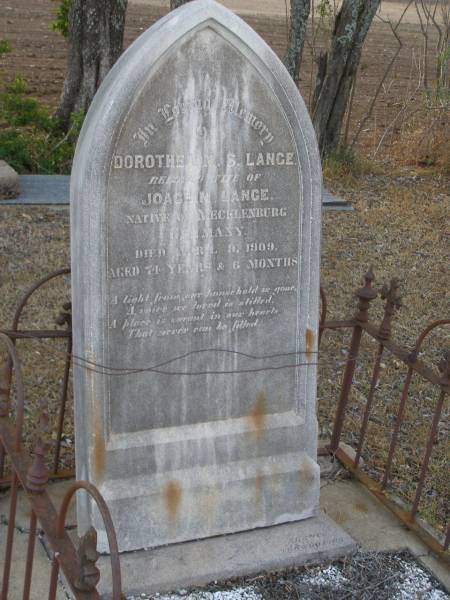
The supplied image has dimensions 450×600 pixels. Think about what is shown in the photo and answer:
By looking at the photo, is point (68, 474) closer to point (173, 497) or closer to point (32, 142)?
point (173, 497)

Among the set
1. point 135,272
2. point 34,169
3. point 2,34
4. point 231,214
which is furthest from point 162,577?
point 2,34

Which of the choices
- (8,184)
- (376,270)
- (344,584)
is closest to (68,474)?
(344,584)

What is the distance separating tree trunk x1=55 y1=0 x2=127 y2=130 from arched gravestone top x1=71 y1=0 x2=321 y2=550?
6291 mm

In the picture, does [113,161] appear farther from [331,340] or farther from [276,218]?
[331,340]

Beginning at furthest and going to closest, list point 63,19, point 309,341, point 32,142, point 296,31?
point 63,19 < point 296,31 < point 32,142 < point 309,341

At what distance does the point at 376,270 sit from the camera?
7105mm

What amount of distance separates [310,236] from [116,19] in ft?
21.3

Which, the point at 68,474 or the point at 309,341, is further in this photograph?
the point at 68,474

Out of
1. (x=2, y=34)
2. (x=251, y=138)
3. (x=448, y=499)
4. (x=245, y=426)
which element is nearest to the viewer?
(x=251, y=138)

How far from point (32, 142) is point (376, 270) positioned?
3.95m

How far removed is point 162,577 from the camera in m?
3.27

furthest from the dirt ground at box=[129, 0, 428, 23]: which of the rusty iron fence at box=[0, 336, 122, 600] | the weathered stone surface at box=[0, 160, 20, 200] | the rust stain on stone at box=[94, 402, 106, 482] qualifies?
the rusty iron fence at box=[0, 336, 122, 600]

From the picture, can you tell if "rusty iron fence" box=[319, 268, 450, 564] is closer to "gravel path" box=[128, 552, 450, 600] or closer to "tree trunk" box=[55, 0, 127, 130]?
"gravel path" box=[128, 552, 450, 600]

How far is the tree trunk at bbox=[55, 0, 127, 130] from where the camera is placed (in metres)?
9.12
